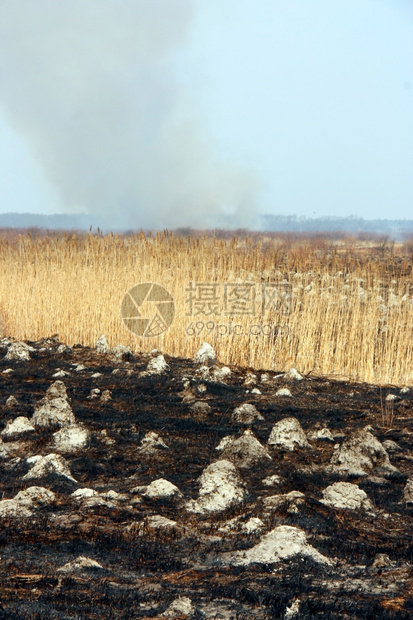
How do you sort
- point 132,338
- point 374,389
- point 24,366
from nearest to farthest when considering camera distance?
point 374,389 → point 24,366 → point 132,338

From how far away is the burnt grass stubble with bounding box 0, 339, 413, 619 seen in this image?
1.89 meters

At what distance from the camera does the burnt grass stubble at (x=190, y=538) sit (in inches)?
74.3

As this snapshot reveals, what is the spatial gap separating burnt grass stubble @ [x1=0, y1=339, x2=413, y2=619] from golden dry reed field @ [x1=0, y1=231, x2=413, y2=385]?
6.01 feet

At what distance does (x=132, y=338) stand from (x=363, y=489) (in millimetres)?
4388

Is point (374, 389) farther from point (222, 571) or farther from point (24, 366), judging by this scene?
point (222, 571)

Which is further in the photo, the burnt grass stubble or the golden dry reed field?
the golden dry reed field

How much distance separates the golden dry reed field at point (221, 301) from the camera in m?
5.94

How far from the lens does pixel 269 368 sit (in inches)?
244

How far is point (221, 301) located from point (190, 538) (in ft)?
14.4

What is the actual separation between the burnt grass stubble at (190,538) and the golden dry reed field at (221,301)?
1831 mm

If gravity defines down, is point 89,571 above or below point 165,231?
below

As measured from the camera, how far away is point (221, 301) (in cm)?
664

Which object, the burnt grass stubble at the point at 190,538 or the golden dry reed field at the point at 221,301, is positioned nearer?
the burnt grass stubble at the point at 190,538

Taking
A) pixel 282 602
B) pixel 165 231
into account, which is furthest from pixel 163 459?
pixel 165 231
